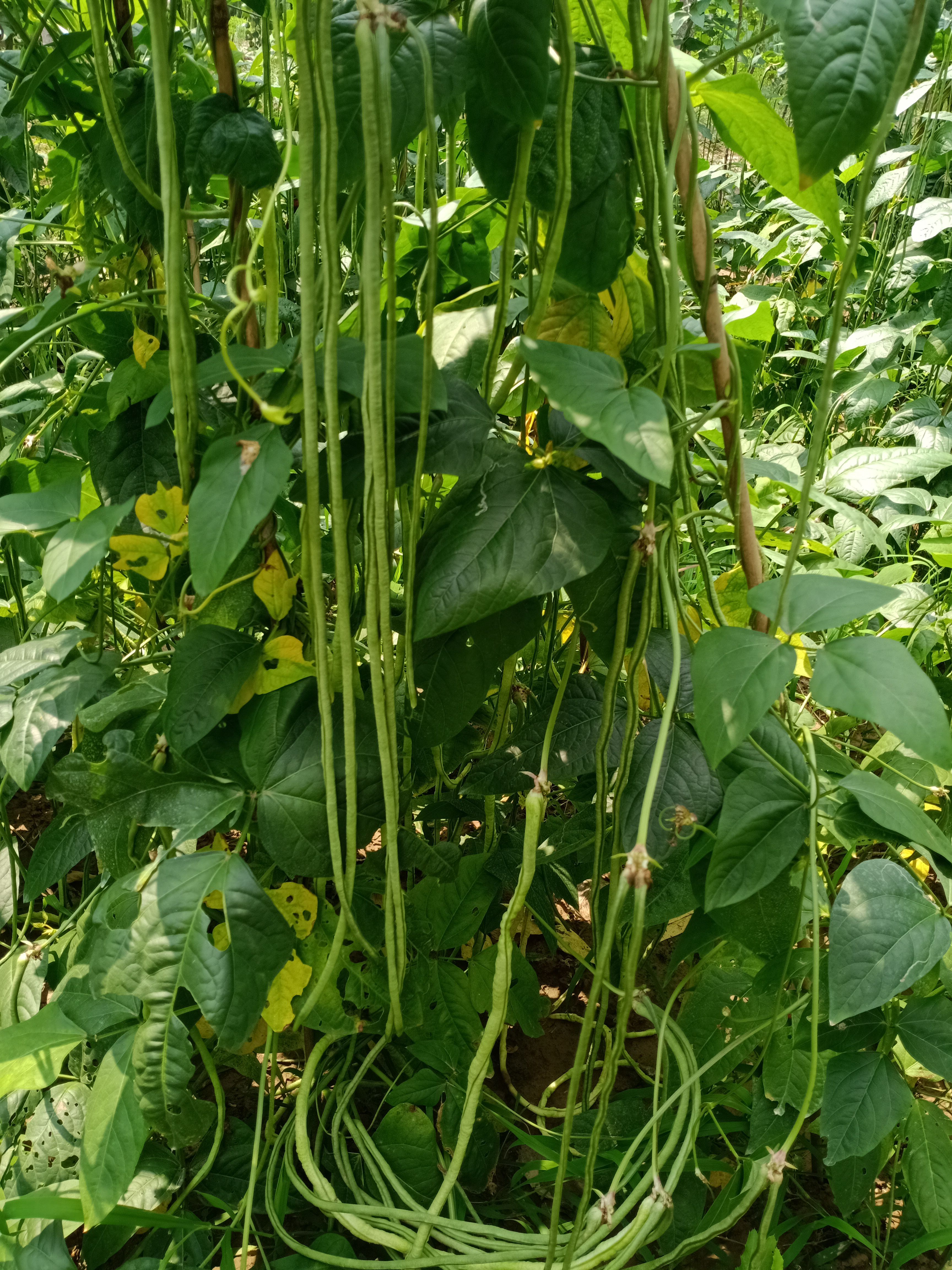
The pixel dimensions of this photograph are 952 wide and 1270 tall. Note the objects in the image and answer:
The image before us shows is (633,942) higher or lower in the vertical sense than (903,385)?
higher

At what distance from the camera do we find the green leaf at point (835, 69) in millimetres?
476

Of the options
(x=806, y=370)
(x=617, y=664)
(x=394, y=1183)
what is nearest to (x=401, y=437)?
(x=617, y=664)

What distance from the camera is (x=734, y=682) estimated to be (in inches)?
23.3

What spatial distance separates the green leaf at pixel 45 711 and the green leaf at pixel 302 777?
15cm

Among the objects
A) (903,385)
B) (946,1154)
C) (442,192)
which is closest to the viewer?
(946,1154)

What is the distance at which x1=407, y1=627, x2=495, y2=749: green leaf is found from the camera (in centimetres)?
75

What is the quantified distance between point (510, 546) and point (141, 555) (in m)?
0.31

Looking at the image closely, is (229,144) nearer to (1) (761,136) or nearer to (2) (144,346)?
(2) (144,346)

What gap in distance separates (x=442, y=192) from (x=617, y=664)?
77cm

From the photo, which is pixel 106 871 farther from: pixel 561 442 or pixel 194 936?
pixel 561 442

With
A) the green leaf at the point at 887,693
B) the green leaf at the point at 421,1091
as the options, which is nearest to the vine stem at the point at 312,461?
the green leaf at the point at 421,1091

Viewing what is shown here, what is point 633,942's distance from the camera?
0.65 metres

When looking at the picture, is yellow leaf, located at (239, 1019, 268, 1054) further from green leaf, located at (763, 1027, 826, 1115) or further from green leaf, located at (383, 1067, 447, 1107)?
green leaf, located at (763, 1027, 826, 1115)

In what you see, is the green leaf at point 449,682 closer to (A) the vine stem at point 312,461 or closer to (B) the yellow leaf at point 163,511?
(A) the vine stem at point 312,461
